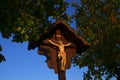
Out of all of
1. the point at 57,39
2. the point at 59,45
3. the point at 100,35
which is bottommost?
the point at 59,45

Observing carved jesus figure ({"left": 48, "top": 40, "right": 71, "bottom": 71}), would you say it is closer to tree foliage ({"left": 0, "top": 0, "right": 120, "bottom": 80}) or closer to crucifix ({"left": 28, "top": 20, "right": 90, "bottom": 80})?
crucifix ({"left": 28, "top": 20, "right": 90, "bottom": 80})

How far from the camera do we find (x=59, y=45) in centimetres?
967

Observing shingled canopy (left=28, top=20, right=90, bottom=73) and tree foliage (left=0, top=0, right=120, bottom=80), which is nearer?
shingled canopy (left=28, top=20, right=90, bottom=73)

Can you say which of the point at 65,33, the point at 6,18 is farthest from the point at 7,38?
the point at 65,33

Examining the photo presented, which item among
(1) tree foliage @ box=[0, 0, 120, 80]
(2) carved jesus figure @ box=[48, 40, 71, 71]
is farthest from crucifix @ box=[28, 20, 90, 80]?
(1) tree foliage @ box=[0, 0, 120, 80]

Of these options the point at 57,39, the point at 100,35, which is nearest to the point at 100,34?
the point at 100,35

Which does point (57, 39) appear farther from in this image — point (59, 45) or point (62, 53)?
point (62, 53)

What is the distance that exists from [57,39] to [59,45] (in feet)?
0.69

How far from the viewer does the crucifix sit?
9205mm

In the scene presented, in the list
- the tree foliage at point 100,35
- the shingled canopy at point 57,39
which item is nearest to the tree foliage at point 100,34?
the tree foliage at point 100,35

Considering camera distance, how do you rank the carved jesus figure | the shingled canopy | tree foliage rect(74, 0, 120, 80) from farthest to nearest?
Answer: tree foliage rect(74, 0, 120, 80) < the shingled canopy < the carved jesus figure

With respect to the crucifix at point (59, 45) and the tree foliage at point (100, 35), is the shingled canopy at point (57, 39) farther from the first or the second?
the tree foliage at point (100, 35)

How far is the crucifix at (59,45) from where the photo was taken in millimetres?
9205

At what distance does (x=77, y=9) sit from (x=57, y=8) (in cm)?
1793
